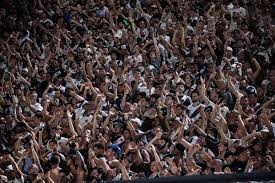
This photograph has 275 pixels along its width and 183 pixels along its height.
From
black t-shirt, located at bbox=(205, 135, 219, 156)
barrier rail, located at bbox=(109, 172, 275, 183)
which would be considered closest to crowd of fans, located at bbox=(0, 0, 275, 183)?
black t-shirt, located at bbox=(205, 135, 219, 156)

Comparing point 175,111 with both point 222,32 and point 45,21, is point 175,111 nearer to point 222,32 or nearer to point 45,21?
point 222,32

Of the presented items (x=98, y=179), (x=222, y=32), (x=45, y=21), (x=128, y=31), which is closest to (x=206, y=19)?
(x=222, y=32)

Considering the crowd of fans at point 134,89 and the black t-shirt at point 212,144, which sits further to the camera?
the crowd of fans at point 134,89

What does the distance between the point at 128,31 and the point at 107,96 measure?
2297mm

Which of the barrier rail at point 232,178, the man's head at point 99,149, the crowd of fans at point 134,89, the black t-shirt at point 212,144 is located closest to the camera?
the barrier rail at point 232,178

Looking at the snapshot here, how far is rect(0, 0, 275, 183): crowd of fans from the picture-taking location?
30.1 feet

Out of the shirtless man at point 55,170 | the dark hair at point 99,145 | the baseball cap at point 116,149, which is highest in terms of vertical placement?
the dark hair at point 99,145

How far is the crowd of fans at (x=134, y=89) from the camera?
9172 mm

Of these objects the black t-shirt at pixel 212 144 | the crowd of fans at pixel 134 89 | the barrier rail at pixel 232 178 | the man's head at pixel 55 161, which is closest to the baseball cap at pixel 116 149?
the crowd of fans at pixel 134 89

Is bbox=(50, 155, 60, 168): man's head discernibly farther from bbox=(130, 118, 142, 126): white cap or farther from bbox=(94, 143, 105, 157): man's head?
bbox=(130, 118, 142, 126): white cap

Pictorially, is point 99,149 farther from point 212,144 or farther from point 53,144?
point 212,144

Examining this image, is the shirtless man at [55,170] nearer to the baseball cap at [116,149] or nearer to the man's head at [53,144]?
the man's head at [53,144]

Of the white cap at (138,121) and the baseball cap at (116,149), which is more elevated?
the white cap at (138,121)

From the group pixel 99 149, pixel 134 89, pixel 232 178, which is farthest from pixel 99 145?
pixel 232 178
